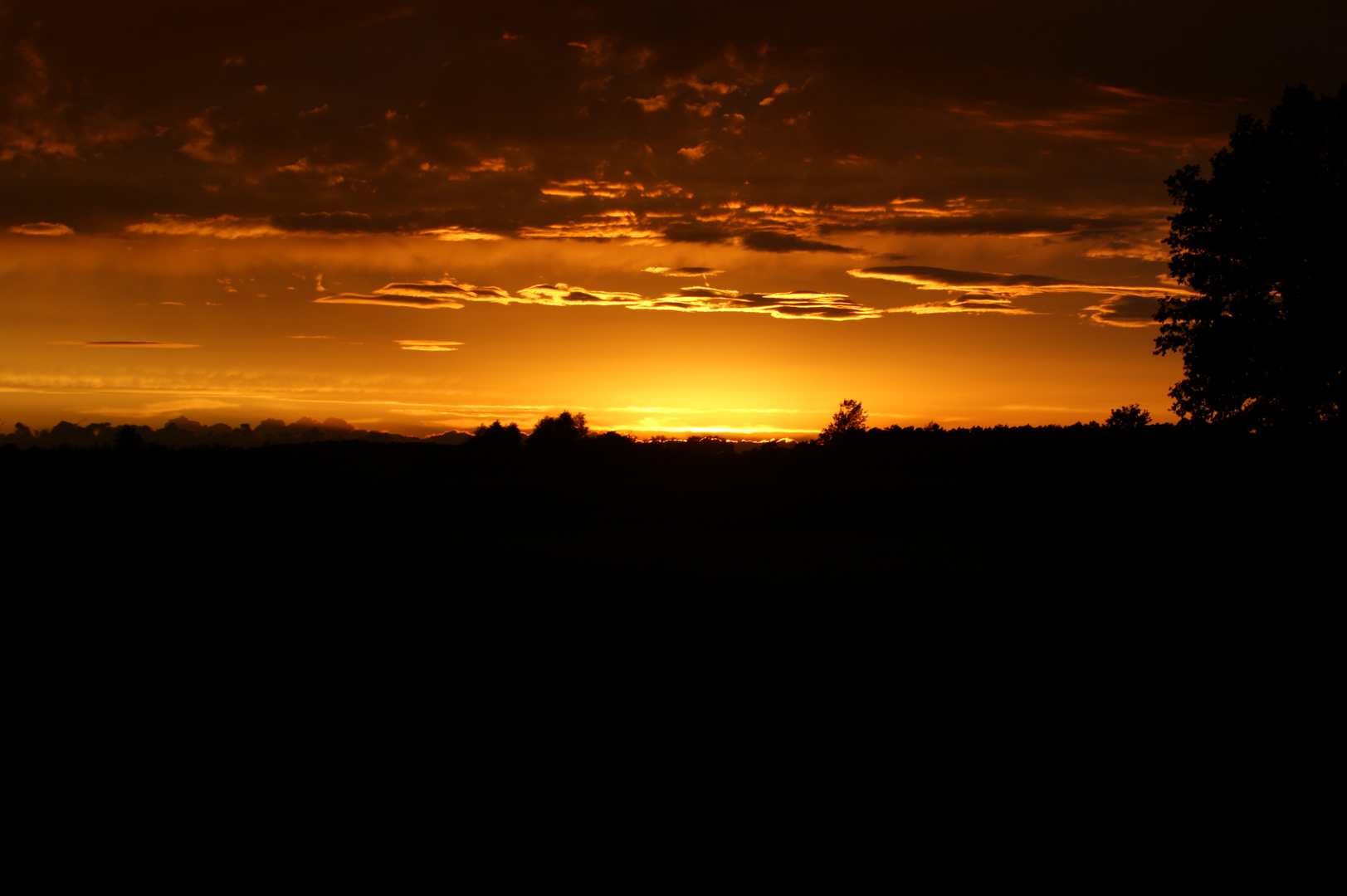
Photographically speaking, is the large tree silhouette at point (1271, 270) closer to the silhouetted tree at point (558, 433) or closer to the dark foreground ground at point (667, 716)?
the dark foreground ground at point (667, 716)

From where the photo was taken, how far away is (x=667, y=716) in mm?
7668

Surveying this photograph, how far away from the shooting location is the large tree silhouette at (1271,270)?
26.2m

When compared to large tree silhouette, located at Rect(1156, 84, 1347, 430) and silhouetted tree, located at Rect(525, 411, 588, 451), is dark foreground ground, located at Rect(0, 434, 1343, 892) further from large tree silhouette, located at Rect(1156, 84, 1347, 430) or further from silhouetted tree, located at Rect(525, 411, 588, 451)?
silhouetted tree, located at Rect(525, 411, 588, 451)

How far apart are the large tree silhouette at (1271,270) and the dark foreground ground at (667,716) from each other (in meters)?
7.27

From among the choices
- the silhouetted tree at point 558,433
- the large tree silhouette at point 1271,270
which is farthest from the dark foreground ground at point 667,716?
the silhouetted tree at point 558,433

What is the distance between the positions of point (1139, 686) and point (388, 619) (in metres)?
8.76

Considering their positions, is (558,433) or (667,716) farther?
(558,433)

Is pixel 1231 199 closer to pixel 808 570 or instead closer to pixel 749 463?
pixel 808 570

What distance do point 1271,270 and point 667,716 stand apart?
26.8m

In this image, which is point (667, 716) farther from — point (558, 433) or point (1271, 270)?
point (558, 433)

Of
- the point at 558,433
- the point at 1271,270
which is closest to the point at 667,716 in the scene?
the point at 1271,270

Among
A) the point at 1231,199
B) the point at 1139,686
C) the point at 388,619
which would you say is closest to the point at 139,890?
the point at 388,619

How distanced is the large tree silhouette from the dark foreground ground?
727 cm

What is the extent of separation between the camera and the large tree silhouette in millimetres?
26156
